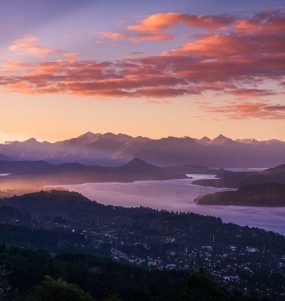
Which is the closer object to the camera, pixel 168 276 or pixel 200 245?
pixel 168 276

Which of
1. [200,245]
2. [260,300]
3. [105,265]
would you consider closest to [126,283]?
[105,265]

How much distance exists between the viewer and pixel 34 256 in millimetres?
107500

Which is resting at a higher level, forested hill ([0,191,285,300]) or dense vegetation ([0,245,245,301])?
dense vegetation ([0,245,245,301])

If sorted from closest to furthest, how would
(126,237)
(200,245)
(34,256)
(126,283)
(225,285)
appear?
(126,283), (34,256), (225,285), (200,245), (126,237)

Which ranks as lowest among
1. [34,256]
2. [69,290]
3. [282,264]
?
[282,264]

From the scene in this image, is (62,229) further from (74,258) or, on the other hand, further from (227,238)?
(74,258)

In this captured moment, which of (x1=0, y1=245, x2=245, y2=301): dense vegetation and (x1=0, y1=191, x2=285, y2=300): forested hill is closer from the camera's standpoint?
(x1=0, y1=245, x2=245, y2=301): dense vegetation

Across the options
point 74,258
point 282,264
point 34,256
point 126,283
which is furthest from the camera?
point 282,264

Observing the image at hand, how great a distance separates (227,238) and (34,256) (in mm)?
105648

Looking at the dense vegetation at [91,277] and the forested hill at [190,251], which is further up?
the dense vegetation at [91,277]

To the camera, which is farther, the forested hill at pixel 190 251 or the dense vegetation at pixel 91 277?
the forested hill at pixel 190 251

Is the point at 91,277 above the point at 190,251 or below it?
above

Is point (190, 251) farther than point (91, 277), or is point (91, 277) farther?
point (190, 251)

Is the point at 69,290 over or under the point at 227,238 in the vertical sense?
over
